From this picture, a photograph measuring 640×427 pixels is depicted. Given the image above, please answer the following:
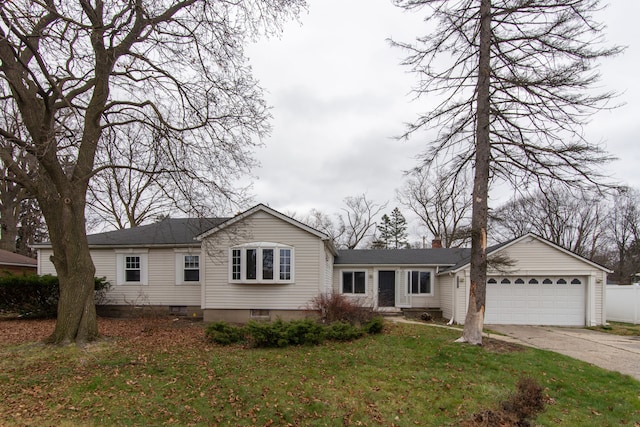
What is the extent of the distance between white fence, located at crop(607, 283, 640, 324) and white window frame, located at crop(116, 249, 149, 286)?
73.9 feet

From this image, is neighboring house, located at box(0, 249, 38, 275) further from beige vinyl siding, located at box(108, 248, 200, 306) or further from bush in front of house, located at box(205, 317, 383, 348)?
bush in front of house, located at box(205, 317, 383, 348)

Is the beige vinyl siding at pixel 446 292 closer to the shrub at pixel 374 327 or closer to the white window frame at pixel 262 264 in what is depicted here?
the shrub at pixel 374 327

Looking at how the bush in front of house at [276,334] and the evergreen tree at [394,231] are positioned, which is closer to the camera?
the bush in front of house at [276,334]

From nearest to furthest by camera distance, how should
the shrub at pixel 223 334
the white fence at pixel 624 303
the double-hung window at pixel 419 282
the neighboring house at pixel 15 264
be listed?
the shrub at pixel 223 334
the white fence at pixel 624 303
the double-hung window at pixel 419 282
the neighboring house at pixel 15 264

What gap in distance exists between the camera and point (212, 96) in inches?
407

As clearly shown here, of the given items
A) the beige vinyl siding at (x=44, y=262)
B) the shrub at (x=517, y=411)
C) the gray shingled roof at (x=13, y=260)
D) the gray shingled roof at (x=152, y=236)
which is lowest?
the shrub at (x=517, y=411)

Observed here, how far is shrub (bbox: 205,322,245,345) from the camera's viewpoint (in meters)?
10.4

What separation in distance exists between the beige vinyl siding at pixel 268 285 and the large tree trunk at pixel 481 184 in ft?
20.0

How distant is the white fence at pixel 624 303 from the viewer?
19.1 meters

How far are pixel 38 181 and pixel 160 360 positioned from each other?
18.1 ft

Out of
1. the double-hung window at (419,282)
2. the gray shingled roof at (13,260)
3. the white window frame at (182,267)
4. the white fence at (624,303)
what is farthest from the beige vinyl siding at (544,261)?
the gray shingled roof at (13,260)

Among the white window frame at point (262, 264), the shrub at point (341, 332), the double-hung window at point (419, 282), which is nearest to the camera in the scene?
the shrub at point (341, 332)

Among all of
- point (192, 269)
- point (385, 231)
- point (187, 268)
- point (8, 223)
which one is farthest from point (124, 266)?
point (385, 231)

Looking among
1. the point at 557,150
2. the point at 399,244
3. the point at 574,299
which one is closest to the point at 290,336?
the point at 557,150
